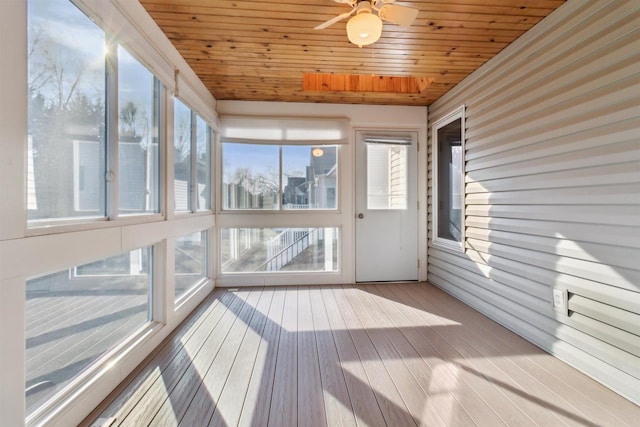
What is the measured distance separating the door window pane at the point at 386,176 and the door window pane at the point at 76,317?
2783 millimetres

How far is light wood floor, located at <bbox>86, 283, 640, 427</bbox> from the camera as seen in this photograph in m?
1.44

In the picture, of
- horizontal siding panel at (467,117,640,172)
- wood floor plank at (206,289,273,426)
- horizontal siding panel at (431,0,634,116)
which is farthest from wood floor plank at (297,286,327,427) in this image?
horizontal siding panel at (431,0,634,116)

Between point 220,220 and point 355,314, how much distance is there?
81.0 inches

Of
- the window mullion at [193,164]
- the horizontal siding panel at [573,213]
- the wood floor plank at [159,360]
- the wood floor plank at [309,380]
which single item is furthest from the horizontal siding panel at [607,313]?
the window mullion at [193,164]

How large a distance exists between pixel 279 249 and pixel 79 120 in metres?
2.60

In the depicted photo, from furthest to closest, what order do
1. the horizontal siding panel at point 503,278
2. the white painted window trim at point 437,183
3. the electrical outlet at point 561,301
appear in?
the white painted window trim at point 437,183
the horizontal siding panel at point 503,278
the electrical outlet at point 561,301

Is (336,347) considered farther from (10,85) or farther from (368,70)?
(368,70)

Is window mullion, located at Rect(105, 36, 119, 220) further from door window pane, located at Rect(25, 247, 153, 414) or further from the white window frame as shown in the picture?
the white window frame

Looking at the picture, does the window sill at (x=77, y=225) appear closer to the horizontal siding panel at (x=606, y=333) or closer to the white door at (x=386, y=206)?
the white door at (x=386, y=206)

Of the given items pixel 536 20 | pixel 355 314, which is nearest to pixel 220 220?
pixel 355 314

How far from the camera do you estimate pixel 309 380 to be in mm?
1721

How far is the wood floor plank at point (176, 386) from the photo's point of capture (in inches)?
56.6

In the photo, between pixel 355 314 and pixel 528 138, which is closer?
pixel 528 138

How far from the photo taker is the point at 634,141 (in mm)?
1534
